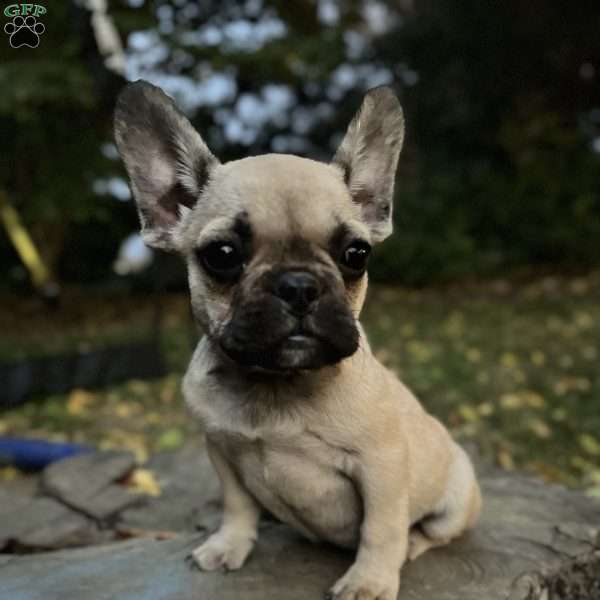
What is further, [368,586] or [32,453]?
[32,453]

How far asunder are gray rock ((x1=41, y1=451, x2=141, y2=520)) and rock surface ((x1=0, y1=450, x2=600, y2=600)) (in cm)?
138

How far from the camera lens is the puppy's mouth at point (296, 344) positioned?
2.22m

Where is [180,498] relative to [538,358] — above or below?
above

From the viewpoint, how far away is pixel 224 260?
2383 mm

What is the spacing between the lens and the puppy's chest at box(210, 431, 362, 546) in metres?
2.59

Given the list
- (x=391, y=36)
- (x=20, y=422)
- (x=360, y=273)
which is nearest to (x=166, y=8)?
(x=391, y=36)

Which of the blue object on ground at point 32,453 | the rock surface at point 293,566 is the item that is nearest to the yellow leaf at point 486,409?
the rock surface at point 293,566

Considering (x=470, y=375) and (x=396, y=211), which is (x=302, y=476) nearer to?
(x=470, y=375)

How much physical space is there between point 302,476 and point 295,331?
66 cm

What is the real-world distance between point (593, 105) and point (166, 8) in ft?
29.3

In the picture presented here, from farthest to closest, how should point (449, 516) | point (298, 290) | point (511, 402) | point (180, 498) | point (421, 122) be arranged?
point (421, 122) → point (511, 402) → point (180, 498) → point (449, 516) → point (298, 290)

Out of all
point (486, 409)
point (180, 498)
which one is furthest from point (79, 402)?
point (486, 409)

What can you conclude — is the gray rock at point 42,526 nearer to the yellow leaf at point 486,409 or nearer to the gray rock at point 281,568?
the gray rock at point 281,568

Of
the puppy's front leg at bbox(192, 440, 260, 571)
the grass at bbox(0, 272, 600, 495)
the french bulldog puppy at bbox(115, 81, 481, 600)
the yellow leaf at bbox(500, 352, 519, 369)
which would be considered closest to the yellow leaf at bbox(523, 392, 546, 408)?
the grass at bbox(0, 272, 600, 495)
